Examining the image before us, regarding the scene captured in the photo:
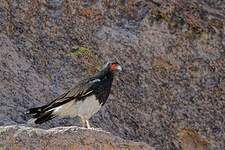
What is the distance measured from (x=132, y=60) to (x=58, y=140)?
19.6ft

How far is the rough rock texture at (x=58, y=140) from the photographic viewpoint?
9016 millimetres

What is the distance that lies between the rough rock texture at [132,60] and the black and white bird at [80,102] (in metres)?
1.48

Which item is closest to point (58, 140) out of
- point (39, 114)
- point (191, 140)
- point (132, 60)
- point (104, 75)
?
point (39, 114)

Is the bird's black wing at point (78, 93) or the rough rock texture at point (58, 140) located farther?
the bird's black wing at point (78, 93)

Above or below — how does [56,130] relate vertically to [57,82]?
above

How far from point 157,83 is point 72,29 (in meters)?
2.29

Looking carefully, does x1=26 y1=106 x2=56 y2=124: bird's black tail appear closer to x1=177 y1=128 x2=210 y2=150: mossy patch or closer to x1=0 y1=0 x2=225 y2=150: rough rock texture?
x1=0 y1=0 x2=225 y2=150: rough rock texture

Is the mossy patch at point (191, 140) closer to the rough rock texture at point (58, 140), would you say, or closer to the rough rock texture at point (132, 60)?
the rough rock texture at point (132, 60)

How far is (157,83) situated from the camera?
47.5 feet

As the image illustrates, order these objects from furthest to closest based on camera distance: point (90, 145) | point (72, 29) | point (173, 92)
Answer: point (72, 29) → point (173, 92) → point (90, 145)

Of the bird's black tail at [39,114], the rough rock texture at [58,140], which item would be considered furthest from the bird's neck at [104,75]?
the rough rock texture at [58,140]

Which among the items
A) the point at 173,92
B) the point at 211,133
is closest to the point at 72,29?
the point at 173,92

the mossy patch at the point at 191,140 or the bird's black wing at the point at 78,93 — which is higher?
the bird's black wing at the point at 78,93

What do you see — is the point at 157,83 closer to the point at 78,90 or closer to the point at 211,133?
the point at 211,133
